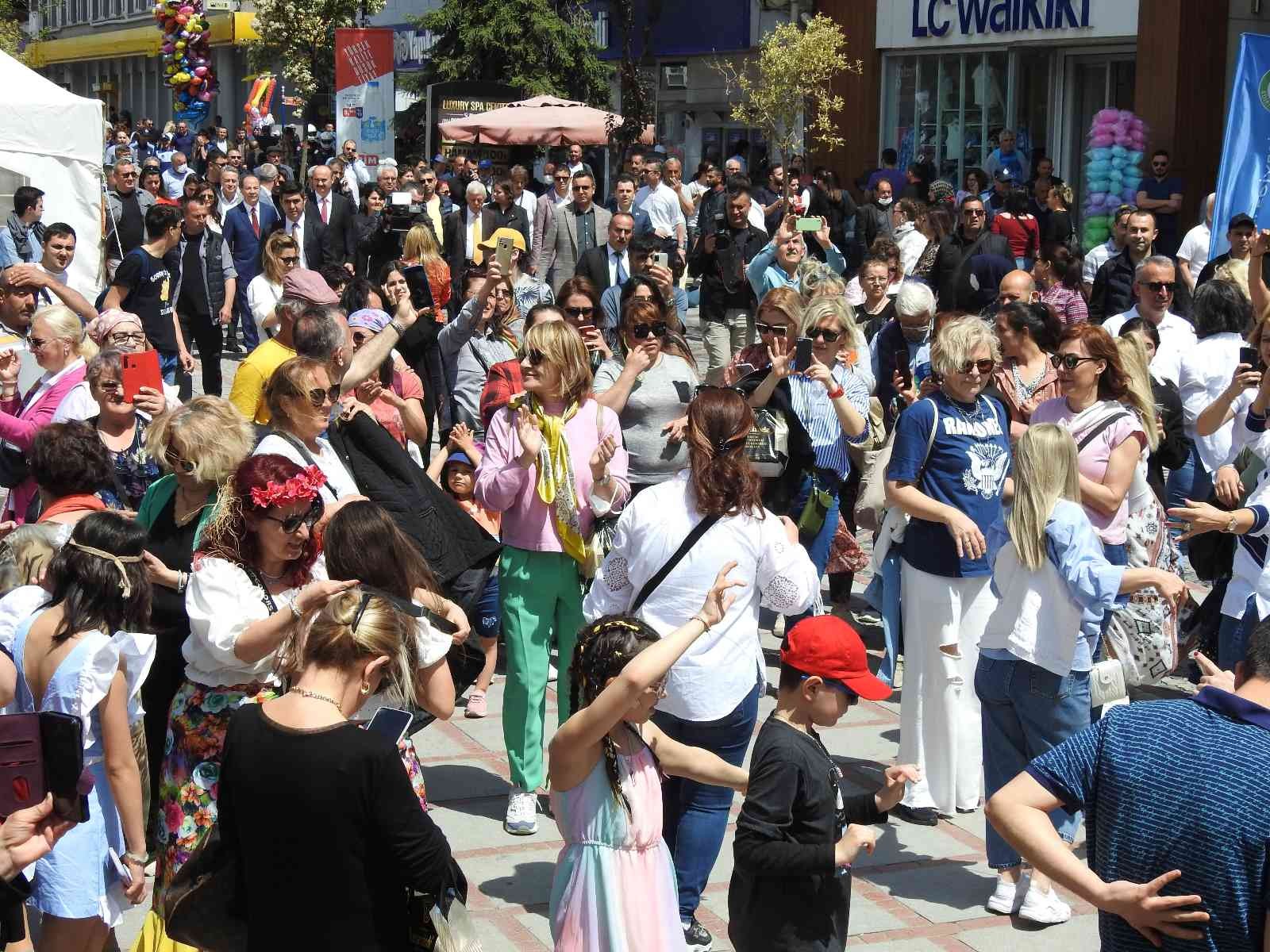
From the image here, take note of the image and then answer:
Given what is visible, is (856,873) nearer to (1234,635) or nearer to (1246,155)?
(1234,635)

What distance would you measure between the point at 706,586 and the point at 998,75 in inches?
881

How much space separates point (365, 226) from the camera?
17094mm

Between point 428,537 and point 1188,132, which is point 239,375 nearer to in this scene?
point 428,537

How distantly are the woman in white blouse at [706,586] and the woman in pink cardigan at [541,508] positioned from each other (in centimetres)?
98

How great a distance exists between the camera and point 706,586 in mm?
5168

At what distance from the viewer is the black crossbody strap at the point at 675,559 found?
5.17 meters

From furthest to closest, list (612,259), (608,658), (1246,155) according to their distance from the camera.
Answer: (1246,155), (612,259), (608,658)

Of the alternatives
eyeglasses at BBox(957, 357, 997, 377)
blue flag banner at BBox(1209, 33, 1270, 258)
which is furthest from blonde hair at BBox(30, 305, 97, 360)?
blue flag banner at BBox(1209, 33, 1270, 258)

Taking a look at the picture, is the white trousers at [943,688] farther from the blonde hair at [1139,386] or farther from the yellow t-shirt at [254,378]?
the yellow t-shirt at [254,378]

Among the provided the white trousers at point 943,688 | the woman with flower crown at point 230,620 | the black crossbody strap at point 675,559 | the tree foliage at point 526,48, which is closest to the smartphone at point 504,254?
the white trousers at point 943,688

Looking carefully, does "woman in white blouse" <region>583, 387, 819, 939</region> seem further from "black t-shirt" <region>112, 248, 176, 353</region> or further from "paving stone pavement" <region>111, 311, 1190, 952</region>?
"black t-shirt" <region>112, 248, 176, 353</region>

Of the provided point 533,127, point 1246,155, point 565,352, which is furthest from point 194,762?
point 533,127

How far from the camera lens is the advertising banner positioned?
28.8 metres

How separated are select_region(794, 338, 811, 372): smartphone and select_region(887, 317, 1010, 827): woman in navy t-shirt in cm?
71
